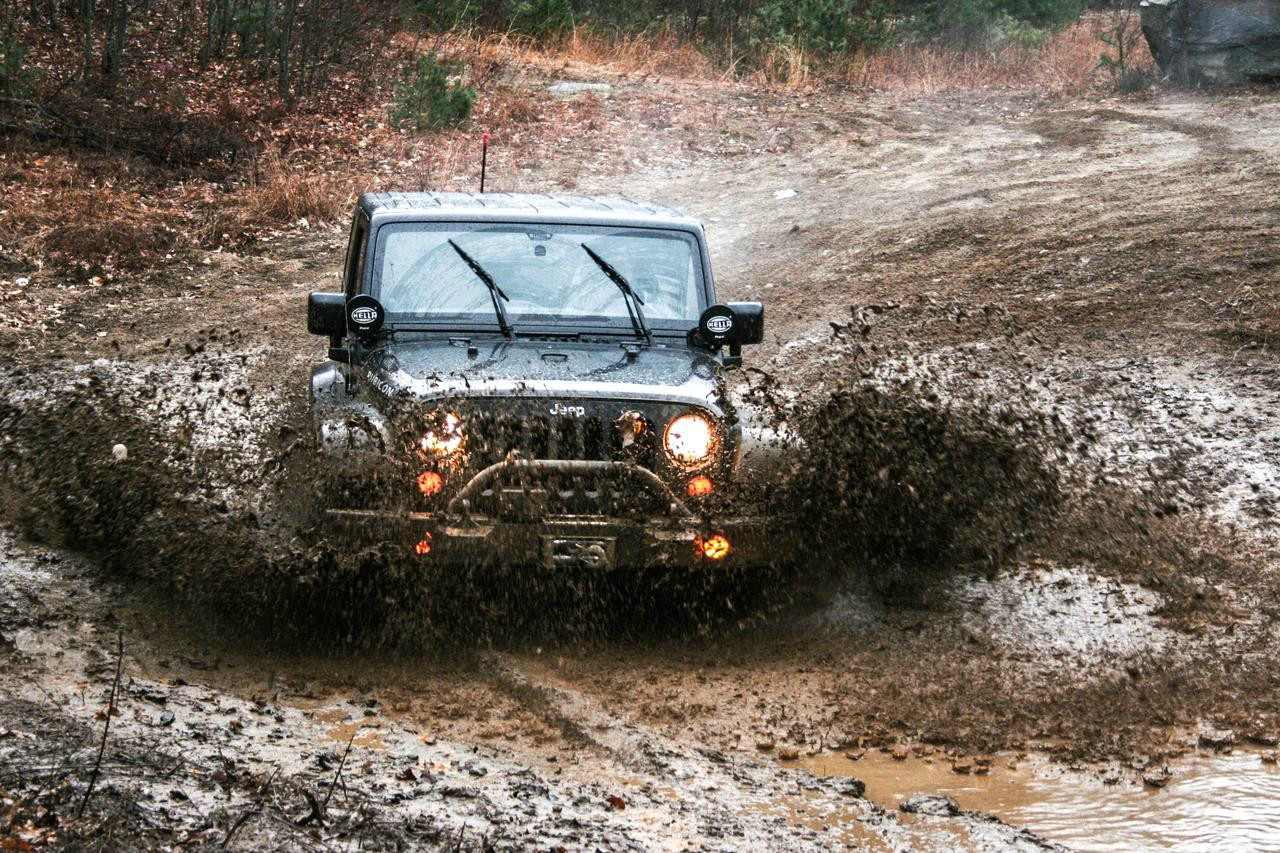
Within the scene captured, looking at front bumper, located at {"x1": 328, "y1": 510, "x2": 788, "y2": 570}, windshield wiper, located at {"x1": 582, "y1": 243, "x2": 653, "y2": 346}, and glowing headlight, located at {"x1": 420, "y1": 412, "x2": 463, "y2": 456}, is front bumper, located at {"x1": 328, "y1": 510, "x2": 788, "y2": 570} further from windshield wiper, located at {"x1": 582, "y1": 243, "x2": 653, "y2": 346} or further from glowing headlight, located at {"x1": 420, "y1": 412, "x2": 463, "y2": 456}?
windshield wiper, located at {"x1": 582, "y1": 243, "x2": 653, "y2": 346}

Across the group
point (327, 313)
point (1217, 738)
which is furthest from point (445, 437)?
point (1217, 738)

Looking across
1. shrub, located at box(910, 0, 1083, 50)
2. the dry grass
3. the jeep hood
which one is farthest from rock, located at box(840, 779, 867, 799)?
shrub, located at box(910, 0, 1083, 50)

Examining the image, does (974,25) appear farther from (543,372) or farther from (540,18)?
(543,372)

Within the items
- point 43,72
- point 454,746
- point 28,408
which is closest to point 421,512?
point 454,746

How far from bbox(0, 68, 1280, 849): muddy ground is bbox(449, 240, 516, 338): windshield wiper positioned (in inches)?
51.5

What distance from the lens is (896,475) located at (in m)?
6.08

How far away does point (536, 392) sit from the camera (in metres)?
5.24

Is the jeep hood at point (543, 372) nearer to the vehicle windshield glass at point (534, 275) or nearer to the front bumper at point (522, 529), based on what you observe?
the vehicle windshield glass at point (534, 275)

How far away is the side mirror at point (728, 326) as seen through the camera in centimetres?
618

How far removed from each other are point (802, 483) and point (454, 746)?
1.89 meters

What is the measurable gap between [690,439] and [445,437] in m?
0.92

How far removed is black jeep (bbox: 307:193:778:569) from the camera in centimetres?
507

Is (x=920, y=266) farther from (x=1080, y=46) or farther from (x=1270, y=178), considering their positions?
(x=1080, y=46)

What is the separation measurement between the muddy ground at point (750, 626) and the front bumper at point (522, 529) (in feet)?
1.44
